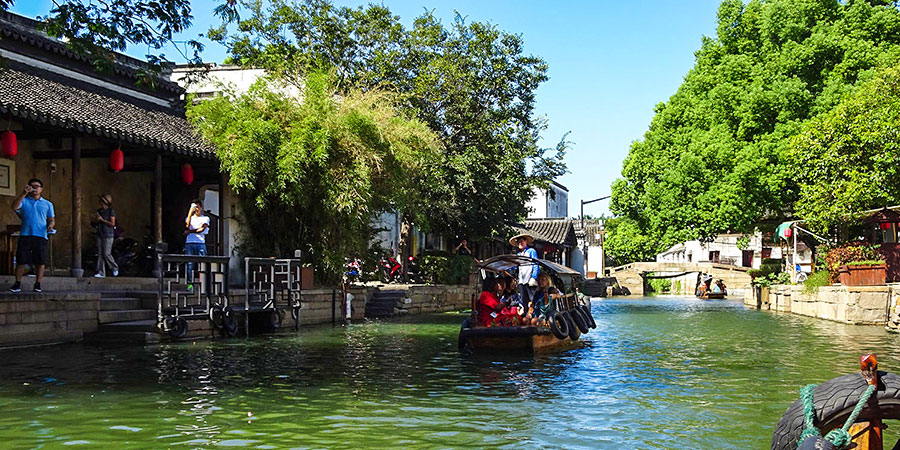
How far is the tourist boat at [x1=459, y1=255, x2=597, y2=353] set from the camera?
43.5 ft

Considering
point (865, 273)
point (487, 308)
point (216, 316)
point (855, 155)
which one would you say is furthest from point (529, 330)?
point (855, 155)

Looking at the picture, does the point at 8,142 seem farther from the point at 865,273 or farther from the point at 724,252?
the point at 724,252

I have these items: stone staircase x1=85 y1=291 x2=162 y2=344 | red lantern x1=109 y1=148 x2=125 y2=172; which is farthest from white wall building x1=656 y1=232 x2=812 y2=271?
stone staircase x1=85 y1=291 x2=162 y2=344

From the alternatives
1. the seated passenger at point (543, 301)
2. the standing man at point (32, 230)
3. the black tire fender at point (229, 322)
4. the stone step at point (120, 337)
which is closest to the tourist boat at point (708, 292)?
the seated passenger at point (543, 301)

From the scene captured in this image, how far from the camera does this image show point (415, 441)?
6.76m

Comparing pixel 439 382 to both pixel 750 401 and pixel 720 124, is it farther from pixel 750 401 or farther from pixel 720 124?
pixel 720 124

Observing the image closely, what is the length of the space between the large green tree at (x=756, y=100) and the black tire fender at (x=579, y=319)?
45.2 ft

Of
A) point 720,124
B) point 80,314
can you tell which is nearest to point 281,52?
point 720,124

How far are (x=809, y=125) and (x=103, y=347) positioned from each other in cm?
1856

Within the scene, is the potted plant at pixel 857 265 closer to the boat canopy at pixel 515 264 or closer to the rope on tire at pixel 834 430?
the boat canopy at pixel 515 264

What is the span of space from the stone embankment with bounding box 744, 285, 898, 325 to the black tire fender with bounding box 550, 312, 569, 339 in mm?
8576

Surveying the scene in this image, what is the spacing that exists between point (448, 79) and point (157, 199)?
599 inches

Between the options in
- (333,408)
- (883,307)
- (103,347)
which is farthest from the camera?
(883,307)

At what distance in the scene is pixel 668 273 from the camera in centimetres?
5575
